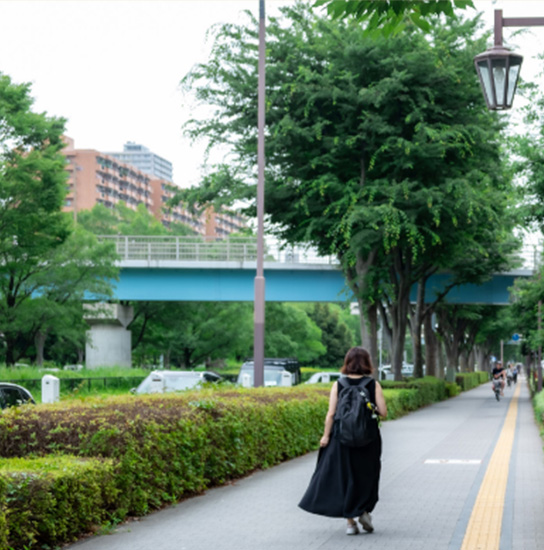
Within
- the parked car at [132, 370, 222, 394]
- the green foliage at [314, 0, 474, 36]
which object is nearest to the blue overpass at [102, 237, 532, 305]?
the parked car at [132, 370, 222, 394]

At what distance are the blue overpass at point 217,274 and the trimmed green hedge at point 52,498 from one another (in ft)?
117

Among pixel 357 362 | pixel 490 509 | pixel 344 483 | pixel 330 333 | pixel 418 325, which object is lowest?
pixel 490 509

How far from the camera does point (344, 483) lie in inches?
323

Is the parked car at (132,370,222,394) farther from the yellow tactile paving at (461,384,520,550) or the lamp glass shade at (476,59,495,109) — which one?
the lamp glass shade at (476,59,495,109)

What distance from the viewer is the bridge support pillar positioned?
48312 mm

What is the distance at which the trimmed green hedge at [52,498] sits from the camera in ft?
22.6

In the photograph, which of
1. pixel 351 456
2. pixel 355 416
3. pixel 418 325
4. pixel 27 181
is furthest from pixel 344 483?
pixel 418 325

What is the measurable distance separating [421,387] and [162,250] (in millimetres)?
15513

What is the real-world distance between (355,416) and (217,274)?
122 feet

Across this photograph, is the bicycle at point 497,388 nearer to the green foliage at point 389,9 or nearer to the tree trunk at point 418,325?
the tree trunk at point 418,325

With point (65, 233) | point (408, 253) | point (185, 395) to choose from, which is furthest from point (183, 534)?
point (65, 233)

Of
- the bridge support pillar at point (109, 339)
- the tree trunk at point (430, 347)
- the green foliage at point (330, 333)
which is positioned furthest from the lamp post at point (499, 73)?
the green foliage at point (330, 333)

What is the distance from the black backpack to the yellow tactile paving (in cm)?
112

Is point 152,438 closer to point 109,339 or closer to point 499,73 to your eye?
point 499,73
